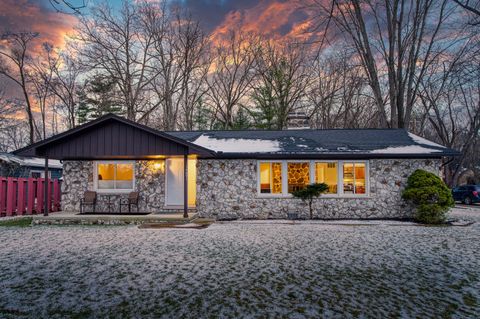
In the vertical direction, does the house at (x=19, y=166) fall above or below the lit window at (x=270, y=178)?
above

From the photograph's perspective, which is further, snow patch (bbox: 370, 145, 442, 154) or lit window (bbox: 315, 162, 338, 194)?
lit window (bbox: 315, 162, 338, 194)

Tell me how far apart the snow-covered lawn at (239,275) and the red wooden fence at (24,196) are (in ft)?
14.6

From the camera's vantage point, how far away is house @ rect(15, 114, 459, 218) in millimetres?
12312

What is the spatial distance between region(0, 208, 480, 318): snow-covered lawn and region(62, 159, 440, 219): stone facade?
3599mm

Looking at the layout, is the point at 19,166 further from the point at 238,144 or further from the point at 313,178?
the point at 313,178

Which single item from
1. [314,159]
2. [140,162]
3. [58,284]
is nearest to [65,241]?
[58,284]

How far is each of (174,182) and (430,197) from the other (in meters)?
10.1

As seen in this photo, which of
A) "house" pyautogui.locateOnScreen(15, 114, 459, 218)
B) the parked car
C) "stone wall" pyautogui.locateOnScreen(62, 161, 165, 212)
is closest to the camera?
"house" pyautogui.locateOnScreen(15, 114, 459, 218)

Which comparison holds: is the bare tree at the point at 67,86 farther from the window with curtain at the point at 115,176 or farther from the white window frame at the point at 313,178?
the white window frame at the point at 313,178

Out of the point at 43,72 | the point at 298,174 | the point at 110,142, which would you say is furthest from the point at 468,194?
the point at 43,72

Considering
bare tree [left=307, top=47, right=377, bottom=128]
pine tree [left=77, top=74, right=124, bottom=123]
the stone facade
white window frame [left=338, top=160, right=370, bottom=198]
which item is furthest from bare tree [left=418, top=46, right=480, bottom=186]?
pine tree [left=77, top=74, right=124, bottom=123]

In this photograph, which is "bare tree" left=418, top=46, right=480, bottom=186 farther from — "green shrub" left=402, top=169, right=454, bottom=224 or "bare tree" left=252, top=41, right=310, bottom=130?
"green shrub" left=402, top=169, right=454, bottom=224

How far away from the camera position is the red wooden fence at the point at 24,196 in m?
13.2

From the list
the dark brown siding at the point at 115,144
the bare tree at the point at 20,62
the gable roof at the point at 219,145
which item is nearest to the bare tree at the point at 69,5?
the gable roof at the point at 219,145
